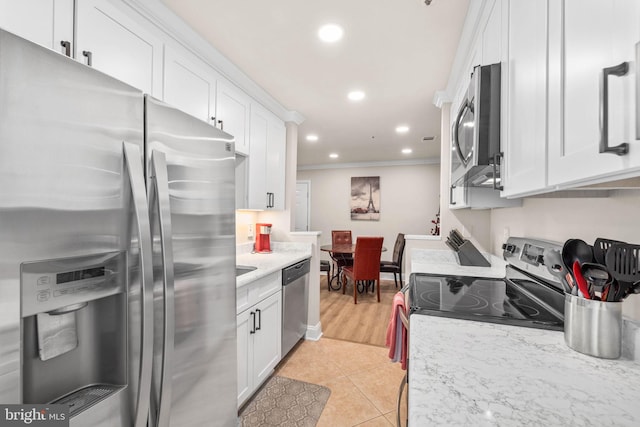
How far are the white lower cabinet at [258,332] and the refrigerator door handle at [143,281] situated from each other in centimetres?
94

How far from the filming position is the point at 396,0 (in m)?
1.47

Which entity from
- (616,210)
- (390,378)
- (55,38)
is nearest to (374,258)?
(390,378)

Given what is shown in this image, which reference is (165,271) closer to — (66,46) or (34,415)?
(34,415)

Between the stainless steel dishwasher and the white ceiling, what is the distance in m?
1.62

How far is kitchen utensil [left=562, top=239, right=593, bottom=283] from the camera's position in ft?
2.79

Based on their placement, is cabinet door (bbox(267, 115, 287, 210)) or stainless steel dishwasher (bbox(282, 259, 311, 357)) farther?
cabinet door (bbox(267, 115, 287, 210))

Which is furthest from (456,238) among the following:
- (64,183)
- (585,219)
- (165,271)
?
(64,183)

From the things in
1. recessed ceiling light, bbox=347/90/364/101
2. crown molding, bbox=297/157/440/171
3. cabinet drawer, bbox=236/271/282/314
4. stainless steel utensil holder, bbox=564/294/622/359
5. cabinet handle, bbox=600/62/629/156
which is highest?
recessed ceiling light, bbox=347/90/364/101

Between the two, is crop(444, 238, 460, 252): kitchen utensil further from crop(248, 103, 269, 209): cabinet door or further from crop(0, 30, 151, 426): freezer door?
crop(0, 30, 151, 426): freezer door

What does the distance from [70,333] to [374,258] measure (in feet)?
12.7

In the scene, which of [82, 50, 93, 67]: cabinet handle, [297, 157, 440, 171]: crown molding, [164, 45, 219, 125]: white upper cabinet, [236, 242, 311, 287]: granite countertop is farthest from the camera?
[297, 157, 440, 171]: crown molding

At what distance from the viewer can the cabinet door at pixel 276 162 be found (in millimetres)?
2799

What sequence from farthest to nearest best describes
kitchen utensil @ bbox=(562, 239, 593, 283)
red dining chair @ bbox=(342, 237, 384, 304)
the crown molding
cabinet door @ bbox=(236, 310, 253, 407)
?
1. the crown molding
2. red dining chair @ bbox=(342, 237, 384, 304)
3. cabinet door @ bbox=(236, 310, 253, 407)
4. kitchen utensil @ bbox=(562, 239, 593, 283)

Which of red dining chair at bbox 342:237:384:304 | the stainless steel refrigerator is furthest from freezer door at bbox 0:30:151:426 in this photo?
red dining chair at bbox 342:237:384:304
